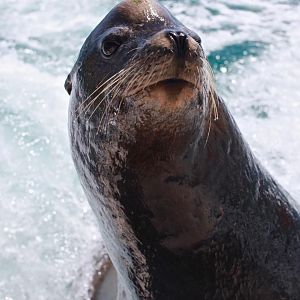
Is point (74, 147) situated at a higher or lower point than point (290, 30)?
higher

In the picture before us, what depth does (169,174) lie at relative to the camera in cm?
266

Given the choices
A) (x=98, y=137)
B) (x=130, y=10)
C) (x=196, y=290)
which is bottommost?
(x=196, y=290)

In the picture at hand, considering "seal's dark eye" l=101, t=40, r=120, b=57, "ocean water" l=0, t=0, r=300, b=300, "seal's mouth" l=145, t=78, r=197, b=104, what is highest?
"seal's mouth" l=145, t=78, r=197, b=104

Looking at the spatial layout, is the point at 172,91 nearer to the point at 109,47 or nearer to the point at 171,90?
the point at 171,90

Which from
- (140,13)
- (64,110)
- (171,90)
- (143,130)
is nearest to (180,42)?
(171,90)

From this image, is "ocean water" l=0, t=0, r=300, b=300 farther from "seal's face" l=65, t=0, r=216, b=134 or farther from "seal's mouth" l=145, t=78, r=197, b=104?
"seal's mouth" l=145, t=78, r=197, b=104

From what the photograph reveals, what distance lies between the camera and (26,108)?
7359mm

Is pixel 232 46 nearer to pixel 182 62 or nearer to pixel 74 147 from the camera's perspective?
pixel 74 147

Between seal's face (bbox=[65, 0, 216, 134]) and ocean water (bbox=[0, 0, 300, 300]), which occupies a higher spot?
seal's face (bbox=[65, 0, 216, 134])

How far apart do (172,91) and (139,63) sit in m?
0.15

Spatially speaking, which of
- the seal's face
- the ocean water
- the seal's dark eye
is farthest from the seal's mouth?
the ocean water

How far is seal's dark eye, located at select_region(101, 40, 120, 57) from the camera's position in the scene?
8.75 feet

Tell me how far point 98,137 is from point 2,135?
4.32m

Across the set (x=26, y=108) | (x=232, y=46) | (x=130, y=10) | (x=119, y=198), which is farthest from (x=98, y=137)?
(x=232, y=46)
